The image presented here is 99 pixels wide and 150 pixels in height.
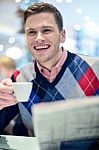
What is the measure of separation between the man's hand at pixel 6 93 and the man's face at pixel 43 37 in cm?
A: 30

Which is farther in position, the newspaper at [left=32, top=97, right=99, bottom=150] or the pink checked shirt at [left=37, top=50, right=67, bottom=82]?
the pink checked shirt at [left=37, top=50, right=67, bottom=82]

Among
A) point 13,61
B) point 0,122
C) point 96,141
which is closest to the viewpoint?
point 96,141

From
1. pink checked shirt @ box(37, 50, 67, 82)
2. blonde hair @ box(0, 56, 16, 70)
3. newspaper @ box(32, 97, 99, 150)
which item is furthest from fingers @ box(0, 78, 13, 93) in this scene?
blonde hair @ box(0, 56, 16, 70)

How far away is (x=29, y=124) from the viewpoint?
1.47m

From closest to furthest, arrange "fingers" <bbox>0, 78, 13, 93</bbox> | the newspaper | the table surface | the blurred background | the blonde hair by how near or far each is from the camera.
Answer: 1. the newspaper
2. the table surface
3. "fingers" <bbox>0, 78, 13, 93</bbox>
4. the blonde hair
5. the blurred background

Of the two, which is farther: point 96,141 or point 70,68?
point 70,68

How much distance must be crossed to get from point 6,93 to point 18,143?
9.2 inches

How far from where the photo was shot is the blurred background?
2.15 m

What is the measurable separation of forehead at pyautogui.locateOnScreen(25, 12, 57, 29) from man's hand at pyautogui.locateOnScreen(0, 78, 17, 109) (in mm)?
383

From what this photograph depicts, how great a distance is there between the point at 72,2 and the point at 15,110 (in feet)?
3.50

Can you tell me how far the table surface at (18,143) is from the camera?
993 mm

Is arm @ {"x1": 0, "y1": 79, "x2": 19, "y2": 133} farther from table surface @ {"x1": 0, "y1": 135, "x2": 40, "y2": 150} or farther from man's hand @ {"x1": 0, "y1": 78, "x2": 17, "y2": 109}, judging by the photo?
table surface @ {"x1": 0, "y1": 135, "x2": 40, "y2": 150}

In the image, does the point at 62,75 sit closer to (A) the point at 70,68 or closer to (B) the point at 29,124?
(A) the point at 70,68

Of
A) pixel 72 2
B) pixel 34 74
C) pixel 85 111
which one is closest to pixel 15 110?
pixel 34 74
